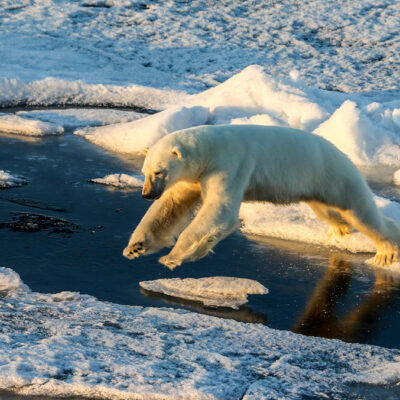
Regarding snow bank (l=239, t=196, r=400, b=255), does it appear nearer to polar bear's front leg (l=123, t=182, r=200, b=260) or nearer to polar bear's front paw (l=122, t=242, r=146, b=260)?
polar bear's front leg (l=123, t=182, r=200, b=260)

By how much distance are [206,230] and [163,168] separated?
1.37 ft

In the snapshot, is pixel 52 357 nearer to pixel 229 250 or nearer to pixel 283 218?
pixel 229 250

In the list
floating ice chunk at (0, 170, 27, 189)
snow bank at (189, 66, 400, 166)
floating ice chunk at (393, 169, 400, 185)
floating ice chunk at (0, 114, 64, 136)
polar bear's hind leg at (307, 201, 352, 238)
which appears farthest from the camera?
floating ice chunk at (0, 114, 64, 136)

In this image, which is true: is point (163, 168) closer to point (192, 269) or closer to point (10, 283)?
point (192, 269)

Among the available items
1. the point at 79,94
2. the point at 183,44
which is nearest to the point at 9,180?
the point at 79,94

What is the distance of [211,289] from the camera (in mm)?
4520

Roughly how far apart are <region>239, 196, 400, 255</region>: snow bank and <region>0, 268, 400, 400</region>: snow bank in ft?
5.32

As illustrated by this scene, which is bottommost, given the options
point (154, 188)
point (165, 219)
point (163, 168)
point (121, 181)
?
point (121, 181)

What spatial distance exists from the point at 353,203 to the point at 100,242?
1780 mm

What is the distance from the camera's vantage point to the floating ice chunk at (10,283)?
4.29 m

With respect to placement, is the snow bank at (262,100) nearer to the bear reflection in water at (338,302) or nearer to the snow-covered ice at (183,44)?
the snow-covered ice at (183,44)

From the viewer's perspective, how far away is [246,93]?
8.98 meters

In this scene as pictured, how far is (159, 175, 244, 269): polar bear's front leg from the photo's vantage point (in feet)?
13.3

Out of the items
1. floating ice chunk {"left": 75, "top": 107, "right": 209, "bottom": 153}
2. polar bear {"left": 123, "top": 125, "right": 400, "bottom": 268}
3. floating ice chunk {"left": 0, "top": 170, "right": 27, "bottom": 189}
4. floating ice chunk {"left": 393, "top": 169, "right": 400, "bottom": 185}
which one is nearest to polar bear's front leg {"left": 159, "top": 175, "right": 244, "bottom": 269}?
polar bear {"left": 123, "top": 125, "right": 400, "bottom": 268}
